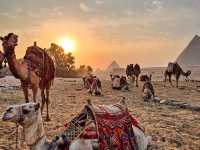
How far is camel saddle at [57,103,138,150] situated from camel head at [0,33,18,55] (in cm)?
453

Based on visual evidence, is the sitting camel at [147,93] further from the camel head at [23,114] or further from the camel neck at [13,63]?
the camel head at [23,114]

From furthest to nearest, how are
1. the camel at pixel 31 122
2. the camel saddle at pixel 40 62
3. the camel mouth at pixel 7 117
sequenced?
the camel saddle at pixel 40 62 < the camel at pixel 31 122 < the camel mouth at pixel 7 117

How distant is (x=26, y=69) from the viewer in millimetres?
12281

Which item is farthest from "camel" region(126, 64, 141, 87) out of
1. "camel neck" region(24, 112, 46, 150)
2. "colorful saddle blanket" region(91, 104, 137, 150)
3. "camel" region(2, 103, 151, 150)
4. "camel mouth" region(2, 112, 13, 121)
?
"camel mouth" region(2, 112, 13, 121)

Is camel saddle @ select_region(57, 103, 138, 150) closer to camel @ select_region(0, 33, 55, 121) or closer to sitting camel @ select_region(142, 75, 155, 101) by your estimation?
camel @ select_region(0, 33, 55, 121)

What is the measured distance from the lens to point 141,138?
8445 mm

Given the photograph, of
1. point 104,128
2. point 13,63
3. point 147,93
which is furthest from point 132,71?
point 104,128

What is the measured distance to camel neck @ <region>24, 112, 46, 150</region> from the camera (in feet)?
20.8

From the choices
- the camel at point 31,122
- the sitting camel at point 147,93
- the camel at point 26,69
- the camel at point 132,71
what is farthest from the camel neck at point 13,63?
the camel at point 132,71

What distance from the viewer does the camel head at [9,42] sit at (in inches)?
448

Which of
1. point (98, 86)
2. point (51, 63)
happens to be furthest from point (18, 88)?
point (51, 63)

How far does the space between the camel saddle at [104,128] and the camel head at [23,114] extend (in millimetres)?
858

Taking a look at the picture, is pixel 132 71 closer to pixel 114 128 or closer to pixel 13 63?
pixel 13 63

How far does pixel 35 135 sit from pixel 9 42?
5.63m
